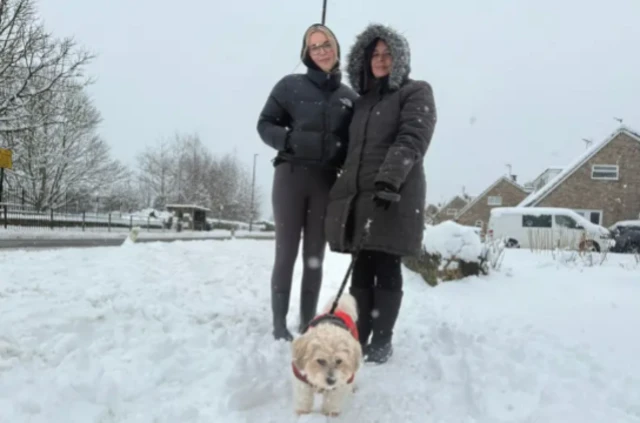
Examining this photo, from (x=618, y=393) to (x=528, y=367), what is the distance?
1.64ft

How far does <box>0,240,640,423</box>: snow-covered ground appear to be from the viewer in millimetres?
2262

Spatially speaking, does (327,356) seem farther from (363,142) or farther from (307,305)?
(363,142)

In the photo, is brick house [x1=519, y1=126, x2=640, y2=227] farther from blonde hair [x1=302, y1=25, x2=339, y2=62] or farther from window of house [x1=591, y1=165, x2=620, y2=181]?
blonde hair [x1=302, y1=25, x2=339, y2=62]

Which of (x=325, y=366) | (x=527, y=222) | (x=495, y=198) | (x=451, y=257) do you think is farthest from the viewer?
(x=495, y=198)

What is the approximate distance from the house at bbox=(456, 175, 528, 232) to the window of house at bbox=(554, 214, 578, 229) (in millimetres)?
23345

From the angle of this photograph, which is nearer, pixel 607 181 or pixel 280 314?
pixel 280 314

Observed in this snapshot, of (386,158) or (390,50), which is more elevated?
(390,50)

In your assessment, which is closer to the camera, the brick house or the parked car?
the parked car

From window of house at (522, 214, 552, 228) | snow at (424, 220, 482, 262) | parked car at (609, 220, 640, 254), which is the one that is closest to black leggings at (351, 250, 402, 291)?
snow at (424, 220, 482, 262)

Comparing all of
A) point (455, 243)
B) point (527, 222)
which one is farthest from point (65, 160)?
point (455, 243)

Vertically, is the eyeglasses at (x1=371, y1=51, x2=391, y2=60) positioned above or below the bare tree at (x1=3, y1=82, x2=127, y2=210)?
below

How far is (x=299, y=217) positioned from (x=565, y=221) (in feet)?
54.8

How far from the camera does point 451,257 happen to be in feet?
21.5

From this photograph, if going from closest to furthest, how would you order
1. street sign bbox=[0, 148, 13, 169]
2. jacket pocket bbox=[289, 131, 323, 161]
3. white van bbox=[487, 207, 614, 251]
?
jacket pocket bbox=[289, 131, 323, 161], white van bbox=[487, 207, 614, 251], street sign bbox=[0, 148, 13, 169]
